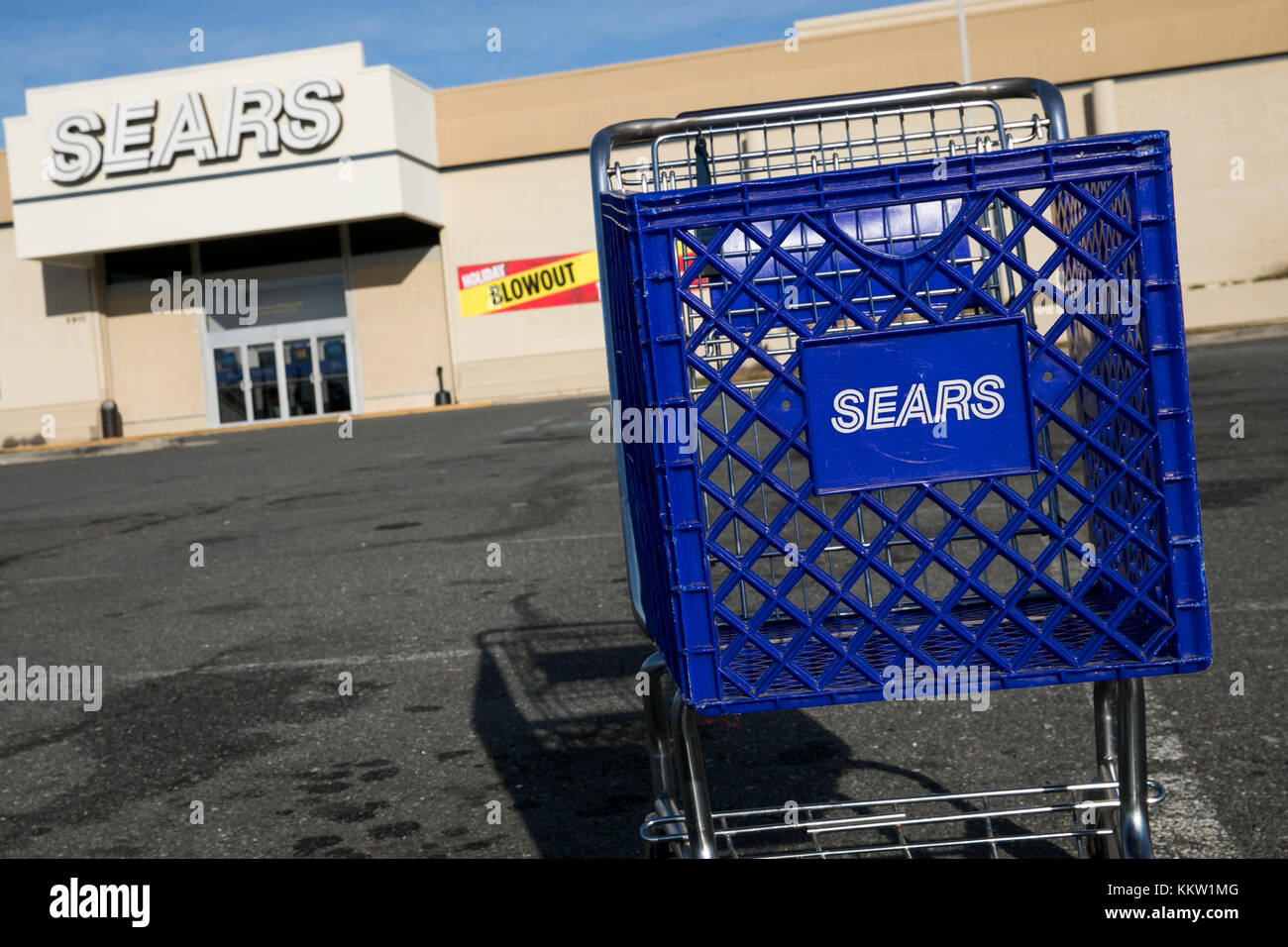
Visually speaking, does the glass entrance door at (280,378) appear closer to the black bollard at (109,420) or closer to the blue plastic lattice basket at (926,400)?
the black bollard at (109,420)

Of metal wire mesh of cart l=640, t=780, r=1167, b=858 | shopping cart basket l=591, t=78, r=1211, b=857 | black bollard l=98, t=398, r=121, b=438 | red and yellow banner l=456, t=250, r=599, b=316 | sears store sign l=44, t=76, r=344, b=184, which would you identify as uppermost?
sears store sign l=44, t=76, r=344, b=184

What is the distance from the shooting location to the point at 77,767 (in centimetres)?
409

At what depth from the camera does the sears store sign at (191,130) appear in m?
28.6

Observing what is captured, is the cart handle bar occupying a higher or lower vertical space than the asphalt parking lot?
higher

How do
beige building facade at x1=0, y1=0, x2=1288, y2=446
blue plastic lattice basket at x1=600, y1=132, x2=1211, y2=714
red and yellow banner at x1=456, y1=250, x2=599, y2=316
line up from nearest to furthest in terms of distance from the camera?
blue plastic lattice basket at x1=600, y1=132, x2=1211, y2=714 < beige building facade at x1=0, y1=0, x2=1288, y2=446 < red and yellow banner at x1=456, y1=250, x2=599, y2=316

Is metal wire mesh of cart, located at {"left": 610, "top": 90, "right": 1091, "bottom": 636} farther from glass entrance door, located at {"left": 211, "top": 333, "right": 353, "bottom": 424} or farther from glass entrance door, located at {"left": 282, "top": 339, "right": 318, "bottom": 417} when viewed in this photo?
glass entrance door, located at {"left": 282, "top": 339, "right": 318, "bottom": 417}

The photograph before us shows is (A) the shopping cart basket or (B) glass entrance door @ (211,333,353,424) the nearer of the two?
(A) the shopping cart basket

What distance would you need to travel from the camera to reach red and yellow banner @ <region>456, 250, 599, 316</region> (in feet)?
99.2

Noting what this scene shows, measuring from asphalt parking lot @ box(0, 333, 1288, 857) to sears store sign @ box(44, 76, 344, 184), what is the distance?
21500 millimetres

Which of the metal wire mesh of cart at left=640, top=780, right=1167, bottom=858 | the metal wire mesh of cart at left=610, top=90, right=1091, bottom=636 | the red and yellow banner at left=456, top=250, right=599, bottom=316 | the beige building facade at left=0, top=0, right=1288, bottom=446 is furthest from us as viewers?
the red and yellow banner at left=456, top=250, right=599, bottom=316

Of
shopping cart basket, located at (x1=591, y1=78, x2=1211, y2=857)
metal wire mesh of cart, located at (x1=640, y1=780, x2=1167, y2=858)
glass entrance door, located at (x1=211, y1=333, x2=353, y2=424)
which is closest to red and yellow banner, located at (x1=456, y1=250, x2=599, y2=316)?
glass entrance door, located at (x1=211, y1=333, x2=353, y2=424)

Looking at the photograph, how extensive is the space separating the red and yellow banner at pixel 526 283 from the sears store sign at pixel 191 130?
185 inches

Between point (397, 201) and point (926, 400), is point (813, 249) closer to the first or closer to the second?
point (926, 400)
